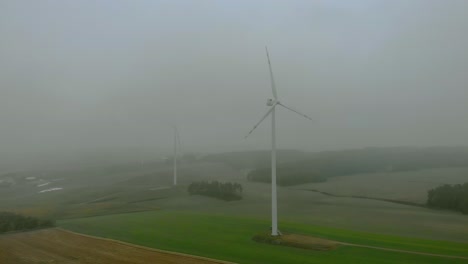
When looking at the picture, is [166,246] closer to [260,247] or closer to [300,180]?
[260,247]

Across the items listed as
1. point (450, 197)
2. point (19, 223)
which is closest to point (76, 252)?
point (19, 223)

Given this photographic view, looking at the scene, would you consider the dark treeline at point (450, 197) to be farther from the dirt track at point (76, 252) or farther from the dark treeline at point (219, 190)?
the dirt track at point (76, 252)

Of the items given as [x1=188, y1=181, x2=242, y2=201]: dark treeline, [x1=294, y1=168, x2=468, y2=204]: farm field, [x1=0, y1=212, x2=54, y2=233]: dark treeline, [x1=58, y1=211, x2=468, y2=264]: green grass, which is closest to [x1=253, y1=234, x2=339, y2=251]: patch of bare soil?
[x1=58, y1=211, x2=468, y2=264]: green grass

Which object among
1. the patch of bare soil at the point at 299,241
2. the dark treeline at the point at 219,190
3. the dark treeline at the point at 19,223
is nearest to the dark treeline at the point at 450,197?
the patch of bare soil at the point at 299,241

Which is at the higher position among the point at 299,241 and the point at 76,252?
the point at 299,241

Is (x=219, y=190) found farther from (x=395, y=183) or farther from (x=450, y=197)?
(x=450, y=197)

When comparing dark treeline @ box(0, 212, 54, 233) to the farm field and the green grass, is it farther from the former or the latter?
the farm field
